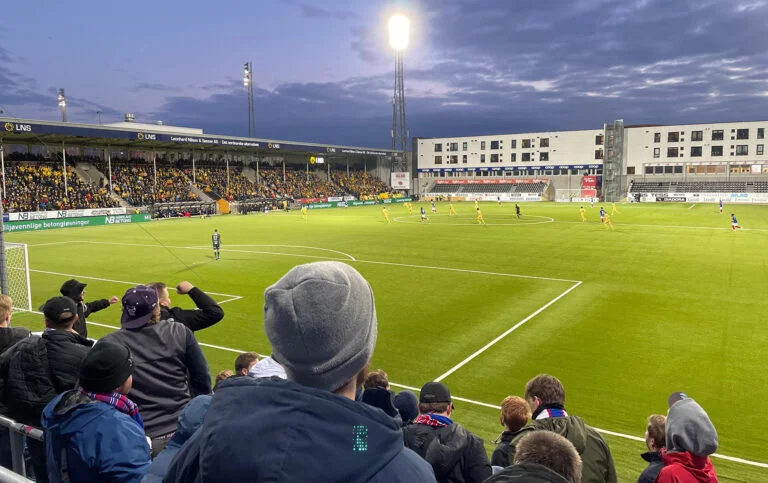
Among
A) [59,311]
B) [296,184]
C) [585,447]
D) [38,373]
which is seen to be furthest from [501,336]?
[296,184]

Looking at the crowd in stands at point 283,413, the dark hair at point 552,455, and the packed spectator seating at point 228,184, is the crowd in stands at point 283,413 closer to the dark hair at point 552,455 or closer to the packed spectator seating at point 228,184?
the dark hair at point 552,455

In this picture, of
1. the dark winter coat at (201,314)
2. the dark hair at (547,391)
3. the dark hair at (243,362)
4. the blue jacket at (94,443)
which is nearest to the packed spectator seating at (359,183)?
the dark winter coat at (201,314)

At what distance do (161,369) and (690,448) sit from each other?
14.3 ft

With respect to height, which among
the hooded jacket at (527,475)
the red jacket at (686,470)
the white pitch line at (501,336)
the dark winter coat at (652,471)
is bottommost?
the white pitch line at (501,336)

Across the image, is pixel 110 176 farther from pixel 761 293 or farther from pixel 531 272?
pixel 761 293

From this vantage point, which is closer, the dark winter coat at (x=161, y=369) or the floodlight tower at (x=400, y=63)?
the dark winter coat at (x=161, y=369)

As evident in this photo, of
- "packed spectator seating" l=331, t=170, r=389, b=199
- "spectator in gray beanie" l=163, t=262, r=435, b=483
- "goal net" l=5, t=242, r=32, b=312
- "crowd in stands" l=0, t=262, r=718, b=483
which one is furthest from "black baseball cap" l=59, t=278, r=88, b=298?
"packed spectator seating" l=331, t=170, r=389, b=199

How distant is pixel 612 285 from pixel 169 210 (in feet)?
175

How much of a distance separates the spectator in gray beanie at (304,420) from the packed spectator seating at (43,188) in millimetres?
58681

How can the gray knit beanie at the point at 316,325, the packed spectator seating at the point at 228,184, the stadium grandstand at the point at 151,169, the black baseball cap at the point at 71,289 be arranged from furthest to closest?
1. the packed spectator seating at the point at 228,184
2. the stadium grandstand at the point at 151,169
3. the black baseball cap at the point at 71,289
4. the gray knit beanie at the point at 316,325

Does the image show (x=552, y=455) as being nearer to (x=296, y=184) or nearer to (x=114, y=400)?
(x=114, y=400)

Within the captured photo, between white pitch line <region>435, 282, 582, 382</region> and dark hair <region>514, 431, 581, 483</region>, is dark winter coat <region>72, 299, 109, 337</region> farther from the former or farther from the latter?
dark hair <region>514, 431, 581, 483</region>

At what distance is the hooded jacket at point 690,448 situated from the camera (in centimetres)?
395

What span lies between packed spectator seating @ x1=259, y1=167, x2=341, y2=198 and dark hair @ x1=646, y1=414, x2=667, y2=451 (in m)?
78.8
